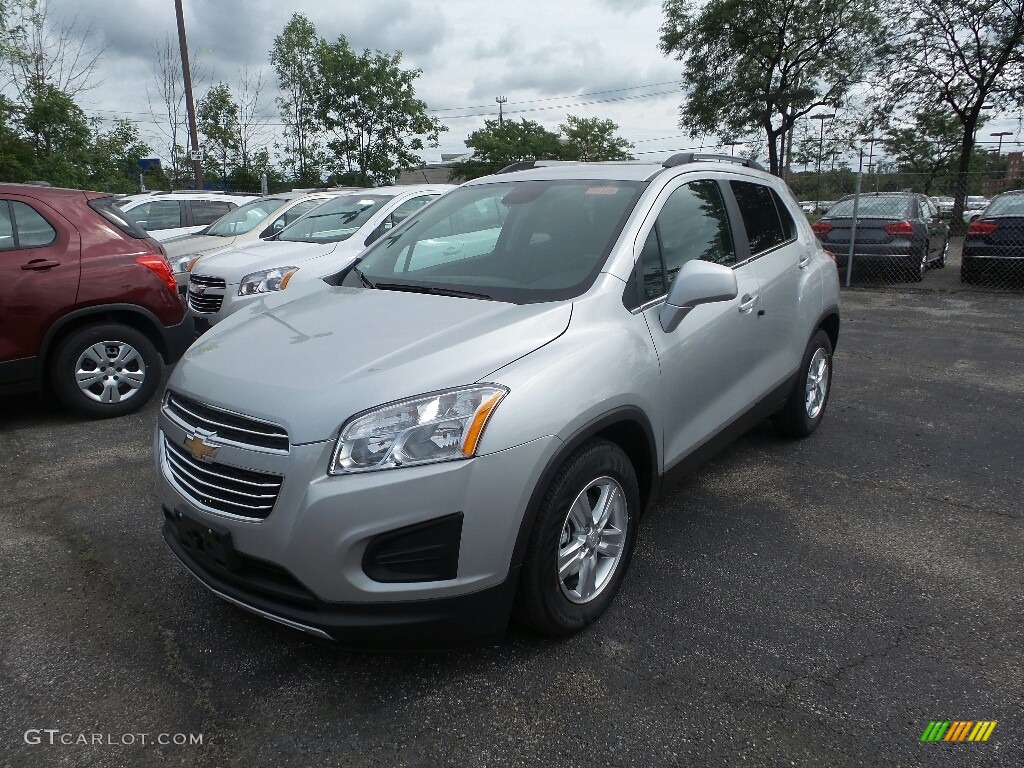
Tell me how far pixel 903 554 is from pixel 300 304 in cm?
294

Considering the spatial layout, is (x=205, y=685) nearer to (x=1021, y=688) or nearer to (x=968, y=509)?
(x=1021, y=688)

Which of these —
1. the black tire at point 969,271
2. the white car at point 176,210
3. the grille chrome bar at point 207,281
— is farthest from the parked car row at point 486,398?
the white car at point 176,210

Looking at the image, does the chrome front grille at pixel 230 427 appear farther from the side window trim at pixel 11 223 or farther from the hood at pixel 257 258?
the hood at pixel 257 258

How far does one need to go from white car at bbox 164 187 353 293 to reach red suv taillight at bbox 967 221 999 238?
370 inches

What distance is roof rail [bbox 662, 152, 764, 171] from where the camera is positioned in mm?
3623

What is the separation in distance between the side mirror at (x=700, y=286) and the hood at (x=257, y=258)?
503cm

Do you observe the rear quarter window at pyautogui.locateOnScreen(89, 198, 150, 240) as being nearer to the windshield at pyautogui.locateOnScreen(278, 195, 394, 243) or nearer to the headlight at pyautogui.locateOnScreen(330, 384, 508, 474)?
the windshield at pyautogui.locateOnScreen(278, 195, 394, 243)

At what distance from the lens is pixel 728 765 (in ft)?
7.17

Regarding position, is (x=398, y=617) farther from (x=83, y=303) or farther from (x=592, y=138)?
(x=592, y=138)

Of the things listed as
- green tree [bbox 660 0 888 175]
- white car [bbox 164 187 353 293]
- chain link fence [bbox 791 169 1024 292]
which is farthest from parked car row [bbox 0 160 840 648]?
green tree [bbox 660 0 888 175]

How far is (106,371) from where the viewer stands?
5547mm

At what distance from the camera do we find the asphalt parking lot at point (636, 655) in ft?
7.49

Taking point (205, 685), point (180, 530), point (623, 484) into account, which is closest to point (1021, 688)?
point (623, 484)

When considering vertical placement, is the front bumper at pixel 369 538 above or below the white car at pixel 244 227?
below
